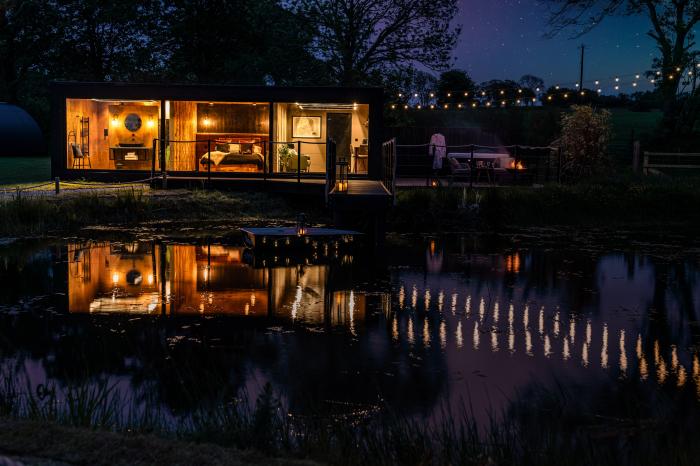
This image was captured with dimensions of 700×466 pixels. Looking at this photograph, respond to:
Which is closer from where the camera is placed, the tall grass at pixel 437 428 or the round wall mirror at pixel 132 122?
the tall grass at pixel 437 428

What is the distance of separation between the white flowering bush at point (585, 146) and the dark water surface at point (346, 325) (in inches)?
420

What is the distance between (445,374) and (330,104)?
61.5ft

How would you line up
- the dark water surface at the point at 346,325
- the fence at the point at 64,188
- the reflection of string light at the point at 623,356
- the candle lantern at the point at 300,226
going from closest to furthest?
the dark water surface at the point at 346,325 → the reflection of string light at the point at 623,356 → the candle lantern at the point at 300,226 → the fence at the point at 64,188

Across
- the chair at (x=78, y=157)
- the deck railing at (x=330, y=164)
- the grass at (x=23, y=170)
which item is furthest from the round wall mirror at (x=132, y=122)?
the deck railing at (x=330, y=164)

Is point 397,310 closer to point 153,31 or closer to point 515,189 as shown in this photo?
point 515,189

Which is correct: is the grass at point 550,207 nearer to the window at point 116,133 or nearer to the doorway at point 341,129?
the doorway at point 341,129

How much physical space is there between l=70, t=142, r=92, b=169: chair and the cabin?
35 millimetres

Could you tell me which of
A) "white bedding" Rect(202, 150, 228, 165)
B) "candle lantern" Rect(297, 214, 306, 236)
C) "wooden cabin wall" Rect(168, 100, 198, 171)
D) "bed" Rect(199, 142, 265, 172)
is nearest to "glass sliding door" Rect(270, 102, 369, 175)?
"bed" Rect(199, 142, 265, 172)

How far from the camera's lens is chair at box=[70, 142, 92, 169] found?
24266 millimetres

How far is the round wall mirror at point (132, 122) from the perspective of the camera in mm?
26500

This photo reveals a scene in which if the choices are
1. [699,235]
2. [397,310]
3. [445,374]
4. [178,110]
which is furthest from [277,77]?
[445,374]

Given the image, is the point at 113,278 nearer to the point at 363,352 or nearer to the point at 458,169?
the point at 363,352

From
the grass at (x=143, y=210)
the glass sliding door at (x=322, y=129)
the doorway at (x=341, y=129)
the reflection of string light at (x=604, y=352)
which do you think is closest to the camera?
the reflection of string light at (x=604, y=352)

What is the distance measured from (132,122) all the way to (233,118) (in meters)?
3.21
